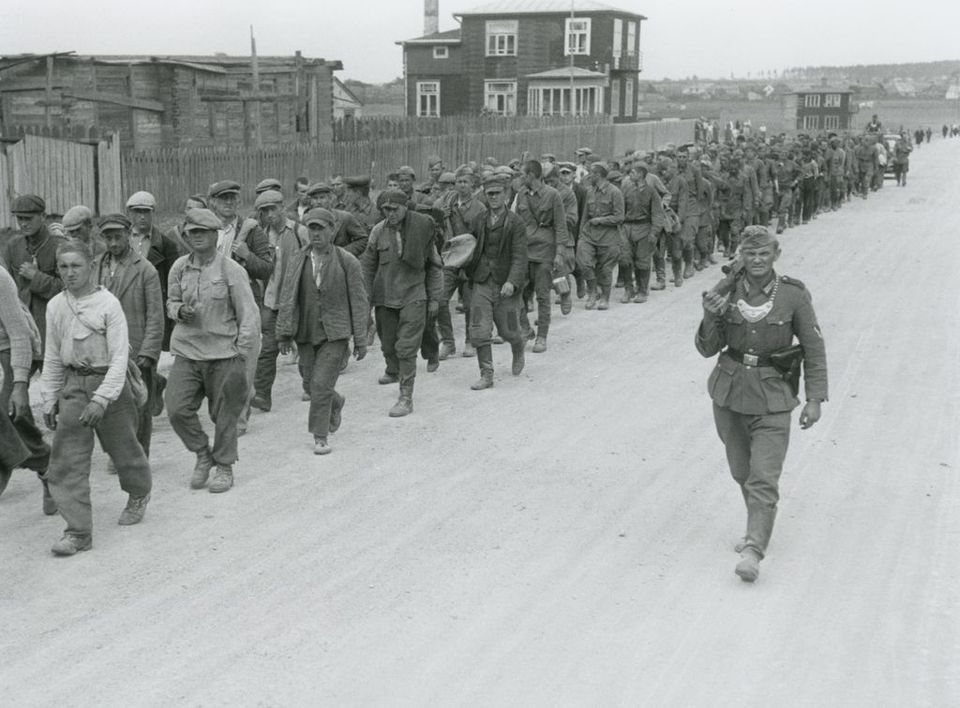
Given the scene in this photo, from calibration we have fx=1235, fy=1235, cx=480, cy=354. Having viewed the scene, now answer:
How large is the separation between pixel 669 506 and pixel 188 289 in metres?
3.24

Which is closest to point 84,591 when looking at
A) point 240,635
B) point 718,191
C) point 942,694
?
Result: point 240,635

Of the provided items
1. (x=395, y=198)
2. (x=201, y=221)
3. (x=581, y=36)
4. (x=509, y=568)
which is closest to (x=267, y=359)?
(x=395, y=198)

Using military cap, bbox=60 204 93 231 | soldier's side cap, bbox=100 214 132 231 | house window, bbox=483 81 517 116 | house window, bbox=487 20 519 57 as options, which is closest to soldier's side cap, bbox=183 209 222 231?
soldier's side cap, bbox=100 214 132 231

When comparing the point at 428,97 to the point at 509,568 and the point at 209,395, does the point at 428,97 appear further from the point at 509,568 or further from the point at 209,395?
the point at 509,568

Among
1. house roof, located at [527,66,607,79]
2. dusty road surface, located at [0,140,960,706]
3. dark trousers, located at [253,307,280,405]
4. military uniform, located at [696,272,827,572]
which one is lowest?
dusty road surface, located at [0,140,960,706]

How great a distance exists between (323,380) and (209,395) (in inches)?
42.1

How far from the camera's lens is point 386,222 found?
9977 millimetres

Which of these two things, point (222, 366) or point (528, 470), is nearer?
point (222, 366)

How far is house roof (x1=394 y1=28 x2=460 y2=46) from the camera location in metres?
58.1

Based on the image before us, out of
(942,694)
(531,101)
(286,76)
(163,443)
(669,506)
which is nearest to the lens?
(942,694)

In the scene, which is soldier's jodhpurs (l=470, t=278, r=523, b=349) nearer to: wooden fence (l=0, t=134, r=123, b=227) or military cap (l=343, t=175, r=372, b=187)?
military cap (l=343, t=175, r=372, b=187)

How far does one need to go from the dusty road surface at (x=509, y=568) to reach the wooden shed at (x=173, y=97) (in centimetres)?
1563

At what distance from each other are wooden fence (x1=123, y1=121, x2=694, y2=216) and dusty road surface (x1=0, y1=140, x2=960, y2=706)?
8769mm

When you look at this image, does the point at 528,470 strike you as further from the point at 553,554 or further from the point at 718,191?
Result: the point at 718,191
